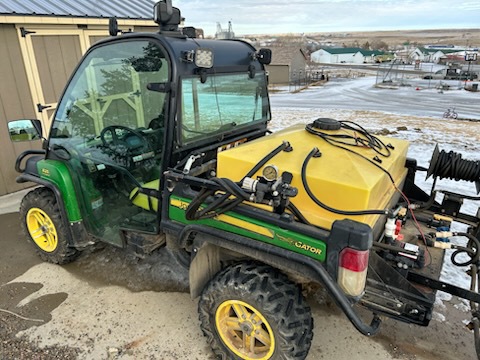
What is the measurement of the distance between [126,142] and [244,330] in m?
1.82

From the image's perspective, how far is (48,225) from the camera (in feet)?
11.8

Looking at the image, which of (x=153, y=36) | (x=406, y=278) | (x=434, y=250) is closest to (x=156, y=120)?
(x=153, y=36)

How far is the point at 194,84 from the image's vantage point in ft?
9.02

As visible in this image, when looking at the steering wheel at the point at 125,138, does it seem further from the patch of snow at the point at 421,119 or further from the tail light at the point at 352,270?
the patch of snow at the point at 421,119

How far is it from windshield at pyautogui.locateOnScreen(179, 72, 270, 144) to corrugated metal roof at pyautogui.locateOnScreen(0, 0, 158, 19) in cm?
405

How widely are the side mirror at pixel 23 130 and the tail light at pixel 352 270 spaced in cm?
283

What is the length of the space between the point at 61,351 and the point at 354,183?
2484 millimetres

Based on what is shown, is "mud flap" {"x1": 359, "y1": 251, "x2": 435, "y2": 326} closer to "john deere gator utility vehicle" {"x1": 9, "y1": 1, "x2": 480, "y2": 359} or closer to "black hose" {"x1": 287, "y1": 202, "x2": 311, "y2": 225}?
"john deere gator utility vehicle" {"x1": 9, "y1": 1, "x2": 480, "y2": 359}

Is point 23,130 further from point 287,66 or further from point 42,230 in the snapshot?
point 287,66

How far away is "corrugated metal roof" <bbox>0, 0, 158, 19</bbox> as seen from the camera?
5358 millimetres

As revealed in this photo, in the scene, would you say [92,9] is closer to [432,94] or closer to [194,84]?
[194,84]

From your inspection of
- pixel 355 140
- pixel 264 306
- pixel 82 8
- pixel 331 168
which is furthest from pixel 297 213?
pixel 82 8

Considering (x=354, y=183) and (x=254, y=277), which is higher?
(x=354, y=183)

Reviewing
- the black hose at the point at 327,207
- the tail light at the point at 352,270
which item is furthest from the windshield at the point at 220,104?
the tail light at the point at 352,270
